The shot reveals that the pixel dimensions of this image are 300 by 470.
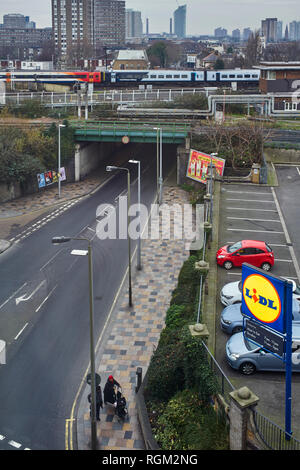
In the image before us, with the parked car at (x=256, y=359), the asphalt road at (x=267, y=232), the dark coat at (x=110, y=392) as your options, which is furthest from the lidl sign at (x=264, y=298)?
the dark coat at (x=110, y=392)

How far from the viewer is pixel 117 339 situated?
24484 mm

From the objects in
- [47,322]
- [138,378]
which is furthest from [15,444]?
[47,322]

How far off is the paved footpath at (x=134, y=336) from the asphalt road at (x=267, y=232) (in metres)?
3.55

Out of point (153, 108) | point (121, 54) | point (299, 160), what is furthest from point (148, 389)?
point (121, 54)

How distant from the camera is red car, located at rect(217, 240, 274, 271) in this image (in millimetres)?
26453

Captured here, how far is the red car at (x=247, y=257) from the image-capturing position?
26453 millimetres

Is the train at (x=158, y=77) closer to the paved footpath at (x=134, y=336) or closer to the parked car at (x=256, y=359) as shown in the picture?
the paved footpath at (x=134, y=336)

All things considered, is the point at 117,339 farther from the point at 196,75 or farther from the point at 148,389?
the point at 196,75

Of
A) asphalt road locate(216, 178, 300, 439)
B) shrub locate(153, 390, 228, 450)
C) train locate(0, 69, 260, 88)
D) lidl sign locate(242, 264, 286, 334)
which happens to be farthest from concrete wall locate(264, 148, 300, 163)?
train locate(0, 69, 260, 88)

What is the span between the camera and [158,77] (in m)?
89.8

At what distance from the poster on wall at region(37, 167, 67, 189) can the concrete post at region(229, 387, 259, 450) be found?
3658cm

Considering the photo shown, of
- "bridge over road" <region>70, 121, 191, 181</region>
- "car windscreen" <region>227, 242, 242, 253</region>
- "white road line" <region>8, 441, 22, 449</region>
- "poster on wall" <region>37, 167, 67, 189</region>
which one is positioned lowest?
"white road line" <region>8, 441, 22, 449</region>

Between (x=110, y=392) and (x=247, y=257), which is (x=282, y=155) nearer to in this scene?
(x=247, y=257)

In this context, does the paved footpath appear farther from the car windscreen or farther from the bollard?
the car windscreen
